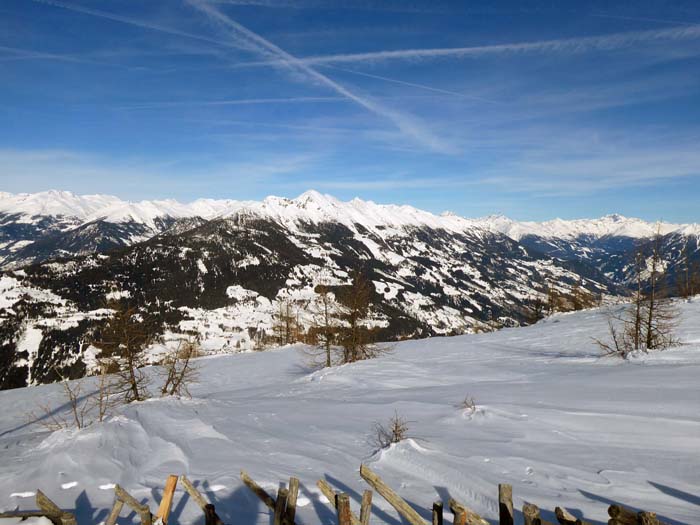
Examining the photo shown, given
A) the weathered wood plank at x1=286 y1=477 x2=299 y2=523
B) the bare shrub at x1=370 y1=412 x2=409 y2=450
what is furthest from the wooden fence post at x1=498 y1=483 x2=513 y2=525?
the bare shrub at x1=370 y1=412 x2=409 y2=450

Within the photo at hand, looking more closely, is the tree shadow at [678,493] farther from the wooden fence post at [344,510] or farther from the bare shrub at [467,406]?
the wooden fence post at [344,510]

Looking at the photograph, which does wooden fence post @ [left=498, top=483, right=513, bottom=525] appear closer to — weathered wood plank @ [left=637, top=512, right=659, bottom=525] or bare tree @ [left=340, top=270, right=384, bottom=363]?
weathered wood plank @ [left=637, top=512, right=659, bottom=525]

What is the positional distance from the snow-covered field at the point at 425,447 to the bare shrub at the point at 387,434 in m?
0.34

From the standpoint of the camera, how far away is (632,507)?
6.43 m

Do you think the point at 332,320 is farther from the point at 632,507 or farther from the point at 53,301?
the point at 53,301

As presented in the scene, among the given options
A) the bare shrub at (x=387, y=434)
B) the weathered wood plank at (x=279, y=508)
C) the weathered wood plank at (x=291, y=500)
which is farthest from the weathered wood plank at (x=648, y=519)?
the bare shrub at (x=387, y=434)

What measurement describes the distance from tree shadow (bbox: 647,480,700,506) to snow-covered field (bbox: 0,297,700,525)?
1.3 inches

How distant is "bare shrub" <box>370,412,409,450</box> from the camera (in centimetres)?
987

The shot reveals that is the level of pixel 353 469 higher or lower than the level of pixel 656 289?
lower

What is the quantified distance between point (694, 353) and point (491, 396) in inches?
490

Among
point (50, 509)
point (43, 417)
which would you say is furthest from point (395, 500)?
point (43, 417)

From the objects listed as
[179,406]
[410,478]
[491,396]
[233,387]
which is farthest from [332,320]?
[410,478]

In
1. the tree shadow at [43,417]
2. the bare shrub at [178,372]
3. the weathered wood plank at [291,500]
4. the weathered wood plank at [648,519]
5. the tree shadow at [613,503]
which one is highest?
the weathered wood plank at [648,519]

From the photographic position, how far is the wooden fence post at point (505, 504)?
16.8 feet
